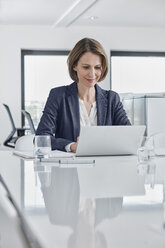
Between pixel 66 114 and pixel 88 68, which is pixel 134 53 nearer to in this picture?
pixel 88 68

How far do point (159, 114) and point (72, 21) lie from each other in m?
3.73

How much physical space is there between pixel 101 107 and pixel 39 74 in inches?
197

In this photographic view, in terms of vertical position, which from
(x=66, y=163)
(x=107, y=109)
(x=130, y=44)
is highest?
(x=130, y=44)

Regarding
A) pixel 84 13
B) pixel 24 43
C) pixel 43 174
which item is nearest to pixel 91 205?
pixel 43 174

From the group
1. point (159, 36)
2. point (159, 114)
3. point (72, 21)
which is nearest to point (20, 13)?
point (72, 21)

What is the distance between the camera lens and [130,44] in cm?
731

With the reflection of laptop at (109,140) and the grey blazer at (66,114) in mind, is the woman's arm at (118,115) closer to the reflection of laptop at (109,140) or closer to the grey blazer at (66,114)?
the grey blazer at (66,114)

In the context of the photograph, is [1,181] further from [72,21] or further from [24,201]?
[72,21]

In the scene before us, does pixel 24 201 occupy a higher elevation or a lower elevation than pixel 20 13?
lower

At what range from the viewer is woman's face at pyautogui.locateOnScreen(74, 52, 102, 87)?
7.94 feet

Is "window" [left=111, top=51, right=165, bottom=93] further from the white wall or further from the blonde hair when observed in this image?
the blonde hair

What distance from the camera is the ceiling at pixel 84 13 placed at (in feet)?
18.9

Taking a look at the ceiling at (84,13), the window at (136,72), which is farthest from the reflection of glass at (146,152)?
the window at (136,72)

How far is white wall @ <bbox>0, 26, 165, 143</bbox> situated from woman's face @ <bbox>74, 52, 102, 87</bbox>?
4.76m
